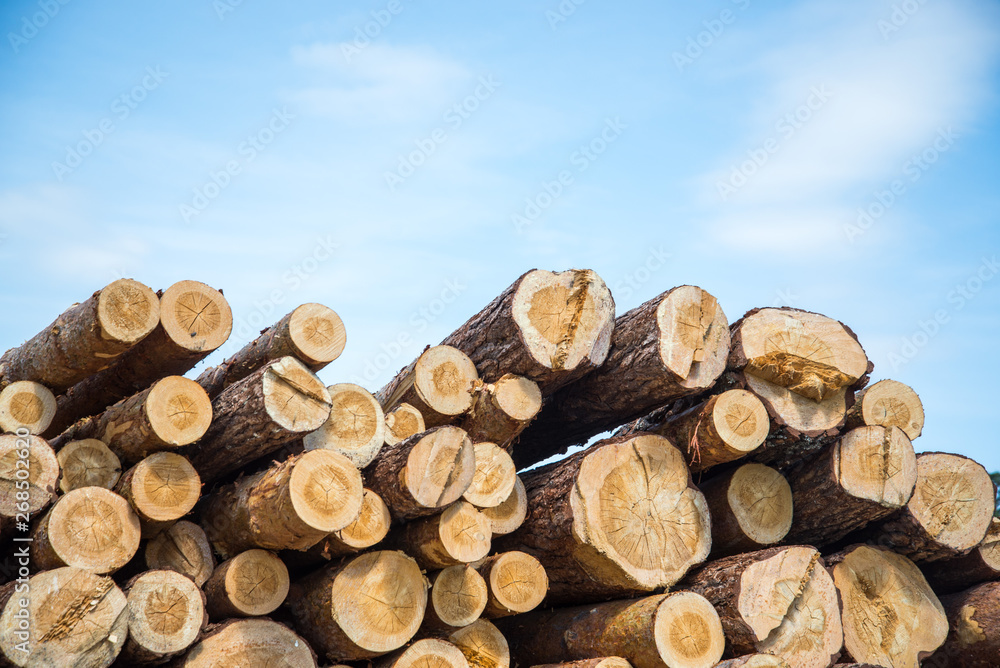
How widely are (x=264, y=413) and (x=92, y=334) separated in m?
0.99

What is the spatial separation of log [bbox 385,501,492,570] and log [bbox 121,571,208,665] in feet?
3.67

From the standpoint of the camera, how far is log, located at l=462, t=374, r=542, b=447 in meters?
4.83

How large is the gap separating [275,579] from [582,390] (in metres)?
2.33

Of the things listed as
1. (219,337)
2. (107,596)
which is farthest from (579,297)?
(107,596)

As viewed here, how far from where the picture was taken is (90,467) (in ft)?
13.9

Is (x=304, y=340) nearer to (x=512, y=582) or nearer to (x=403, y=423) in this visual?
(x=403, y=423)

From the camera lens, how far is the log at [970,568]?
5.71 meters

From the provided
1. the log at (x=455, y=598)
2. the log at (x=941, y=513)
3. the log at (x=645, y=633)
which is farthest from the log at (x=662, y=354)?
the log at (x=941, y=513)

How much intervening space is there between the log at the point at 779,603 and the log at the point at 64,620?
312 centimetres

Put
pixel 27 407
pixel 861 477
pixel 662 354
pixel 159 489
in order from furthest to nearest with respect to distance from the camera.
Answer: pixel 861 477 → pixel 662 354 → pixel 27 407 → pixel 159 489

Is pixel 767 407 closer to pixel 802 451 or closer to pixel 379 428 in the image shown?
pixel 802 451

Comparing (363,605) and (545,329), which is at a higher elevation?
(545,329)

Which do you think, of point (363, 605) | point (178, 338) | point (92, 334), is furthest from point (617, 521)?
point (92, 334)

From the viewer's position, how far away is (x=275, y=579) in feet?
13.9
